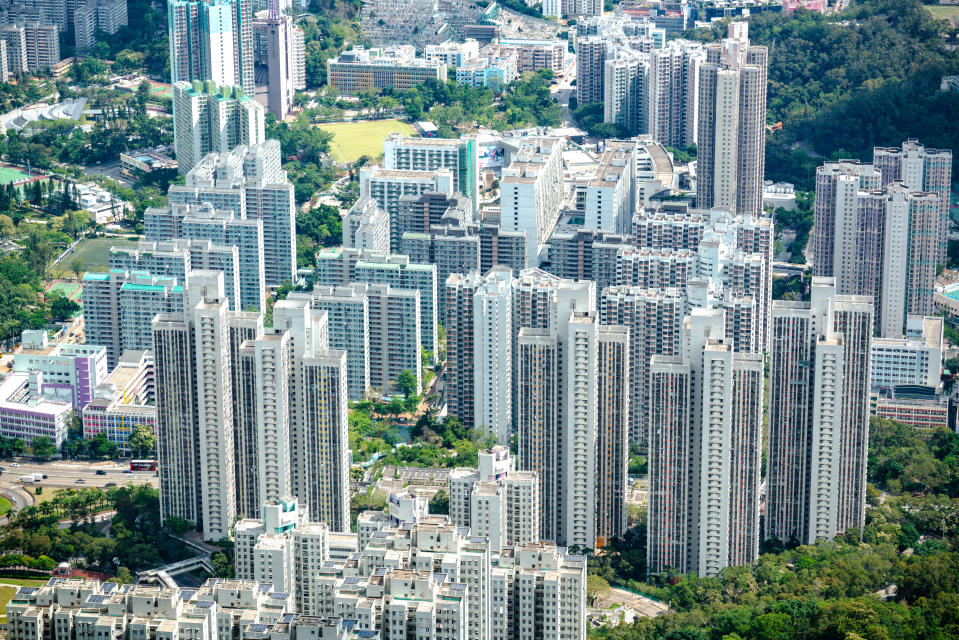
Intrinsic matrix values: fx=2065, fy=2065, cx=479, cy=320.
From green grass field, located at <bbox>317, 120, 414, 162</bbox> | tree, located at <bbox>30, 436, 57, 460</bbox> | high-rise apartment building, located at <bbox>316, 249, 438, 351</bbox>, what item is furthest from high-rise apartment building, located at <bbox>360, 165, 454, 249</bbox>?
tree, located at <bbox>30, 436, 57, 460</bbox>

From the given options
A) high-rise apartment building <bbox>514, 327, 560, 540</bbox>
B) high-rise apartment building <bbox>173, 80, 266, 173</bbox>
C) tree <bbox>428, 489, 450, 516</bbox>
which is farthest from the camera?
high-rise apartment building <bbox>173, 80, 266, 173</bbox>

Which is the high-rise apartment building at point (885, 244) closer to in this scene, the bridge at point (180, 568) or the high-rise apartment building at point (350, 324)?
the high-rise apartment building at point (350, 324)

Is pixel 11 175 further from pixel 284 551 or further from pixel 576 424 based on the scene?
pixel 284 551

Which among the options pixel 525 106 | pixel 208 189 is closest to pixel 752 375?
pixel 208 189

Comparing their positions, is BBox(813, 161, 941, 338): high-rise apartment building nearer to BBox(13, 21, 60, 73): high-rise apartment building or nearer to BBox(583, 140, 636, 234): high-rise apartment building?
BBox(583, 140, 636, 234): high-rise apartment building

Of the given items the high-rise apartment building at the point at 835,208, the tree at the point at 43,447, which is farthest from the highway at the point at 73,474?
the high-rise apartment building at the point at 835,208

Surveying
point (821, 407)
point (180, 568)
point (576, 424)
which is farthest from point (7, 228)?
point (821, 407)

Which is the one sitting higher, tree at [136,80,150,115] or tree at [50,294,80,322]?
tree at [136,80,150,115]
